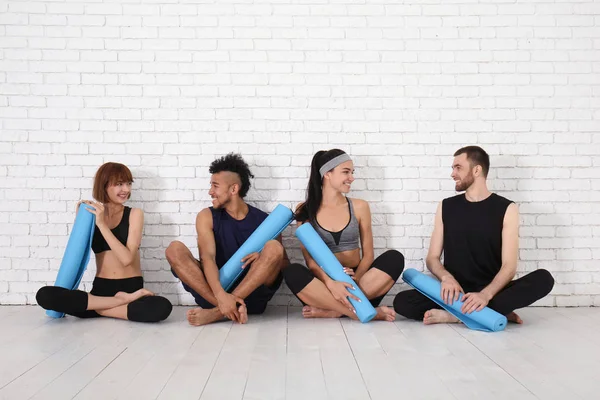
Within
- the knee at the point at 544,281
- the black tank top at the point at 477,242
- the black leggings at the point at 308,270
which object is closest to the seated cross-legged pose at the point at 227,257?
the black leggings at the point at 308,270

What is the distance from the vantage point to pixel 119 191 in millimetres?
4254

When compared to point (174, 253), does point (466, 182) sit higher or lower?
higher

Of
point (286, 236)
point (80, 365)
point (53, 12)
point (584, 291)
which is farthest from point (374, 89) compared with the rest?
point (80, 365)

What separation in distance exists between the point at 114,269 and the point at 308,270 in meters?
1.33

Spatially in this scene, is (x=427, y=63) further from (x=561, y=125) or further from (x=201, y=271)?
(x=201, y=271)

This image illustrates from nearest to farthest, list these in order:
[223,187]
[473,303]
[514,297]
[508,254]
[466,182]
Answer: [473,303], [514,297], [508,254], [466,182], [223,187]

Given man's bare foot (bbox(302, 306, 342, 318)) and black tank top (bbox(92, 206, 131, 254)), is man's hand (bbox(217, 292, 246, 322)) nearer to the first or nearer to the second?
man's bare foot (bbox(302, 306, 342, 318))

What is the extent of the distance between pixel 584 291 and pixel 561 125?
4.03ft

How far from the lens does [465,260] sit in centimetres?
411

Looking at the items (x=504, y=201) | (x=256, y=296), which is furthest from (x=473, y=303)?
(x=256, y=296)

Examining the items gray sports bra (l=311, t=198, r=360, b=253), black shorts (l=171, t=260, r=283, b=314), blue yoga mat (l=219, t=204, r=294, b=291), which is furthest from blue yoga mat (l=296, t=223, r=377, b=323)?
black shorts (l=171, t=260, r=283, b=314)

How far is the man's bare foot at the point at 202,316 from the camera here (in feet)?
12.4

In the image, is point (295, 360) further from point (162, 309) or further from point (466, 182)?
point (466, 182)

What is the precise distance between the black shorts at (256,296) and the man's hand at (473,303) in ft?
4.08
